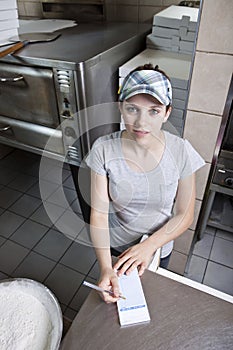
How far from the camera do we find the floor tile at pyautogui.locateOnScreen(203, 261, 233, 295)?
1.32 meters

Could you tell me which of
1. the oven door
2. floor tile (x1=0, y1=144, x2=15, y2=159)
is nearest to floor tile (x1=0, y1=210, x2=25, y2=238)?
the oven door

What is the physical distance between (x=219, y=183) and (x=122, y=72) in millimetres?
597

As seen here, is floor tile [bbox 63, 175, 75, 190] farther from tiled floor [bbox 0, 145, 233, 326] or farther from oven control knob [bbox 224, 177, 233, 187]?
oven control knob [bbox 224, 177, 233, 187]

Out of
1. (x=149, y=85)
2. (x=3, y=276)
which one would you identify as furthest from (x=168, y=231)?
(x=3, y=276)

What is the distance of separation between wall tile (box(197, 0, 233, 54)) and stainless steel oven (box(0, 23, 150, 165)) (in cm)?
43

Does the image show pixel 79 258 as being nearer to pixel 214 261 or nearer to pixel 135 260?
pixel 214 261

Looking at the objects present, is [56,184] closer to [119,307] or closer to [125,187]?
[125,187]

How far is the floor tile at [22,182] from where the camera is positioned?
1.91 m

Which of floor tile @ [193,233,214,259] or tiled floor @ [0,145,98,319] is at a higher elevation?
tiled floor @ [0,145,98,319]

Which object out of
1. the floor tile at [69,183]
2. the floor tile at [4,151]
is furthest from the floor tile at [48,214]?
the floor tile at [4,151]

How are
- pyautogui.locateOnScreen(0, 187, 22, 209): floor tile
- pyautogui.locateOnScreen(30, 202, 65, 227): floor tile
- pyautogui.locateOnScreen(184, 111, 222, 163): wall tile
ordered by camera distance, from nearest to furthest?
pyautogui.locateOnScreen(184, 111, 222, 163): wall tile
pyautogui.locateOnScreen(30, 202, 65, 227): floor tile
pyautogui.locateOnScreen(0, 187, 22, 209): floor tile

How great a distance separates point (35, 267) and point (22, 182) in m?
0.75

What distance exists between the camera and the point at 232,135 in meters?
0.98

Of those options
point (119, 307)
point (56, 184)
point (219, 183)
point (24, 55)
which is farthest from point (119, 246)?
point (56, 184)
